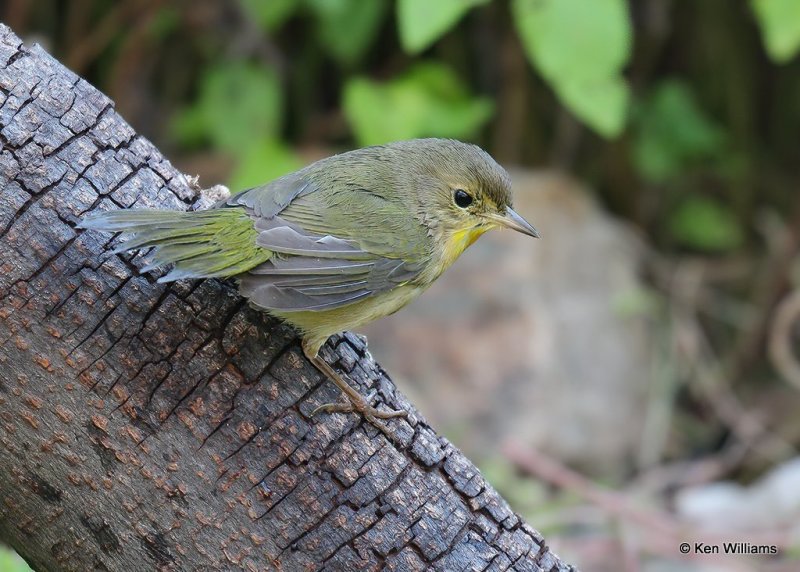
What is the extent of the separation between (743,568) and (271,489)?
3047 millimetres

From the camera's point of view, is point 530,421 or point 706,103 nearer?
point 530,421

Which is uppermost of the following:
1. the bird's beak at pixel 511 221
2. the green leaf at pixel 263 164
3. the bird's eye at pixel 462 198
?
the green leaf at pixel 263 164

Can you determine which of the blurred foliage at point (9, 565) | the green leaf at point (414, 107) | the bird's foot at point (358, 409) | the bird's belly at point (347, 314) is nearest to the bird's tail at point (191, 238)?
the bird's belly at point (347, 314)

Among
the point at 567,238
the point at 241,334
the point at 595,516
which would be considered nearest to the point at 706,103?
the point at 567,238

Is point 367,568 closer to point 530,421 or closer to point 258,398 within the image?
point 258,398

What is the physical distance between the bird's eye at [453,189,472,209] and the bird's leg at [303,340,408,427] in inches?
30.9

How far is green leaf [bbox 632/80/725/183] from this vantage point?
591cm

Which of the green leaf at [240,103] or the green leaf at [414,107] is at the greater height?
the green leaf at [414,107]

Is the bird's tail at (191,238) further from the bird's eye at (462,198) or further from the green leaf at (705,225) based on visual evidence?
the green leaf at (705,225)

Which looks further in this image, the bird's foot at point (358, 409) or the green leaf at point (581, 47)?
the green leaf at point (581, 47)

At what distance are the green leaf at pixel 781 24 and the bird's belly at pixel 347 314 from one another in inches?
108

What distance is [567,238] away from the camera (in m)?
5.91

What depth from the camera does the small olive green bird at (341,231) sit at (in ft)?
7.15

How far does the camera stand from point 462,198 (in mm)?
2867
